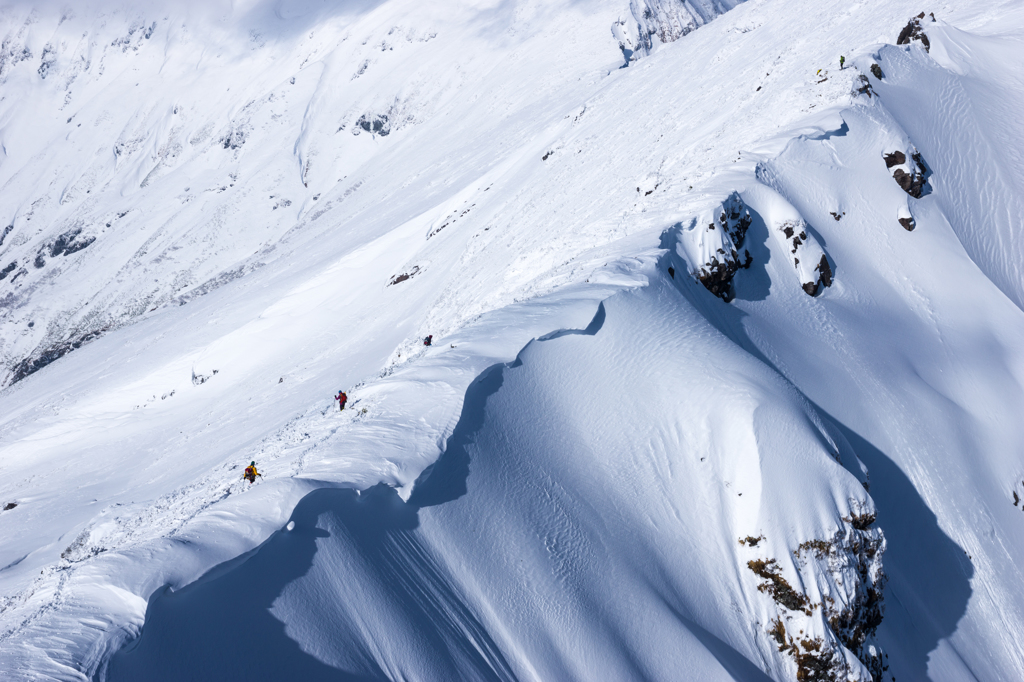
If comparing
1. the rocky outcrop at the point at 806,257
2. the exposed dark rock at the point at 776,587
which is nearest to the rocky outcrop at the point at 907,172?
the rocky outcrop at the point at 806,257

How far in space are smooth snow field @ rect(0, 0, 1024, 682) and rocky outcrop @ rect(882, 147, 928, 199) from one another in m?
0.10

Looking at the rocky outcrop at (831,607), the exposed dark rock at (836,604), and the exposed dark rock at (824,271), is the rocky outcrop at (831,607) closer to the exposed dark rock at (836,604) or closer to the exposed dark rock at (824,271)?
the exposed dark rock at (836,604)

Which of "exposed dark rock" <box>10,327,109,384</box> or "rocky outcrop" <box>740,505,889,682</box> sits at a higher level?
"rocky outcrop" <box>740,505,889,682</box>

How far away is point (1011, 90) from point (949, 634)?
2357 centimetres

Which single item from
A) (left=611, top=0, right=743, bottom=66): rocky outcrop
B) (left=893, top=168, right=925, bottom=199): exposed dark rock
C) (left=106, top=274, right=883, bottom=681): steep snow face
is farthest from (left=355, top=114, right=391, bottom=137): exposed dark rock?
(left=106, top=274, right=883, bottom=681): steep snow face

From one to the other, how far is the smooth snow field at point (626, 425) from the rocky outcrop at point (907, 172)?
10 centimetres

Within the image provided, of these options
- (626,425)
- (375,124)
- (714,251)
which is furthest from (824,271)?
(375,124)

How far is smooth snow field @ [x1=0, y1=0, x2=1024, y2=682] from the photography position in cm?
819

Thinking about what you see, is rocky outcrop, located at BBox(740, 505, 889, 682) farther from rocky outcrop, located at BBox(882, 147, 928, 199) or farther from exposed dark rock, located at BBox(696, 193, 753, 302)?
rocky outcrop, located at BBox(882, 147, 928, 199)

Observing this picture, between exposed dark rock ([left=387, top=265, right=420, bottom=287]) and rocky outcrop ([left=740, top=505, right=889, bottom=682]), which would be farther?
exposed dark rock ([left=387, top=265, right=420, bottom=287])

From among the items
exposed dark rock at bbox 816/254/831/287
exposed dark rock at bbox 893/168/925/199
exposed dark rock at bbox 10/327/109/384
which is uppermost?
exposed dark rock at bbox 893/168/925/199

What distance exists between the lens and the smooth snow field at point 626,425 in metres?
8.19

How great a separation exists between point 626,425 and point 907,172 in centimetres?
1437

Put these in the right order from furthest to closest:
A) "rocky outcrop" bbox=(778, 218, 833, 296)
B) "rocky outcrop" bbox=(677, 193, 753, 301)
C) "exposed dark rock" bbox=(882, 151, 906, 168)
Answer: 1. "exposed dark rock" bbox=(882, 151, 906, 168)
2. "rocky outcrop" bbox=(778, 218, 833, 296)
3. "rocky outcrop" bbox=(677, 193, 753, 301)
